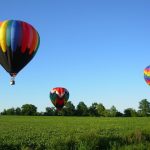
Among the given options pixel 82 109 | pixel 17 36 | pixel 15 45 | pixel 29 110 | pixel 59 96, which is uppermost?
pixel 82 109

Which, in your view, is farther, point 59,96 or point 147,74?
point 59,96

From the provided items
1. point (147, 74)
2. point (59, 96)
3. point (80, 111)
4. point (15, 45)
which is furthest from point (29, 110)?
point (15, 45)

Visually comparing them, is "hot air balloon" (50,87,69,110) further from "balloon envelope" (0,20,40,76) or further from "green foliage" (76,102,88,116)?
"green foliage" (76,102,88,116)

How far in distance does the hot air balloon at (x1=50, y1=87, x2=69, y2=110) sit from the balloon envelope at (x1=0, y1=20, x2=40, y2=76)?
2858 cm

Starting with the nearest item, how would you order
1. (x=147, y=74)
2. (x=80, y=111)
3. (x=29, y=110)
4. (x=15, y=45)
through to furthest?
(x=15, y=45), (x=147, y=74), (x=29, y=110), (x=80, y=111)

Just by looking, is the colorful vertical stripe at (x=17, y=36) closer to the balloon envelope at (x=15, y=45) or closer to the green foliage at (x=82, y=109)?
the balloon envelope at (x=15, y=45)

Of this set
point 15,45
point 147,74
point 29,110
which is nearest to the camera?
point 15,45

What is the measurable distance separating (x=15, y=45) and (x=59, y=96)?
29847 millimetres

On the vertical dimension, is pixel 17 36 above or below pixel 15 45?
above

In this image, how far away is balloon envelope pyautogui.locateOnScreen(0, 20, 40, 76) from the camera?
2834 cm

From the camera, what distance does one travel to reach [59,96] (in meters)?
57.9

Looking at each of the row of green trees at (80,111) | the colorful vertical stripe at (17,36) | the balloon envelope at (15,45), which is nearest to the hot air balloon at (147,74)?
the colorful vertical stripe at (17,36)

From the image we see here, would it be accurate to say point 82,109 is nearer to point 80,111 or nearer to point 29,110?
point 80,111

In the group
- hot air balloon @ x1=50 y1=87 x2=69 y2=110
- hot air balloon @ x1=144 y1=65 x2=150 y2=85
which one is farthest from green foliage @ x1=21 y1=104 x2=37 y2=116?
hot air balloon @ x1=144 y1=65 x2=150 y2=85
